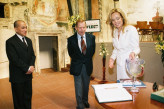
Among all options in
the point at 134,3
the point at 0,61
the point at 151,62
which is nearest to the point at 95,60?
the point at 151,62

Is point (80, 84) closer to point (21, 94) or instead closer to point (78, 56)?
point (78, 56)

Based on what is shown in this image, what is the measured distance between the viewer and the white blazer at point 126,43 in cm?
196

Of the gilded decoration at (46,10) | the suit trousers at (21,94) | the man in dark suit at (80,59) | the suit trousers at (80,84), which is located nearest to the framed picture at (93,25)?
the man in dark suit at (80,59)

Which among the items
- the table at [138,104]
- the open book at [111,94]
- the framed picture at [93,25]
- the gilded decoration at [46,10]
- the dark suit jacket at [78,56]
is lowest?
the table at [138,104]

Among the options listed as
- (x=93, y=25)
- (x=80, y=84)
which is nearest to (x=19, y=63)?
(x=80, y=84)

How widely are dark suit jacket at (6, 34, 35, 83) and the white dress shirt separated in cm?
140

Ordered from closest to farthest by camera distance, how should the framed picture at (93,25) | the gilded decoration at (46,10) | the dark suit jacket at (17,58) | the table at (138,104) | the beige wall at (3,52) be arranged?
the table at (138,104)
the dark suit jacket at (17,58)
the framed picture at (93,25)
the beige wall at (3,52)
the gilded decoration at (46,10)

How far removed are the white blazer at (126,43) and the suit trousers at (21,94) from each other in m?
1.51

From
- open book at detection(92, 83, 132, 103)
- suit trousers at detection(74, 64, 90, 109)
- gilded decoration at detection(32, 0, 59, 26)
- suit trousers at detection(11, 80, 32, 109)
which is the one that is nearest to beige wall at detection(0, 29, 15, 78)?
gilded decoration at detection(32, 0, 59, 26)

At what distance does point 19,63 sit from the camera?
7.36 ft

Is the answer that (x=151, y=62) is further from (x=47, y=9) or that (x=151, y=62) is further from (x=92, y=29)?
(x=47, y=9)

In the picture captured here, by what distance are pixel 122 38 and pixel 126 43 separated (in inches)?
3.5

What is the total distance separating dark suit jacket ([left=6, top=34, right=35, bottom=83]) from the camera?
2.25 meters

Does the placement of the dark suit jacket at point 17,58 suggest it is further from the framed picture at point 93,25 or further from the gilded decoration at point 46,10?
the gilded decoration at point 46,10
